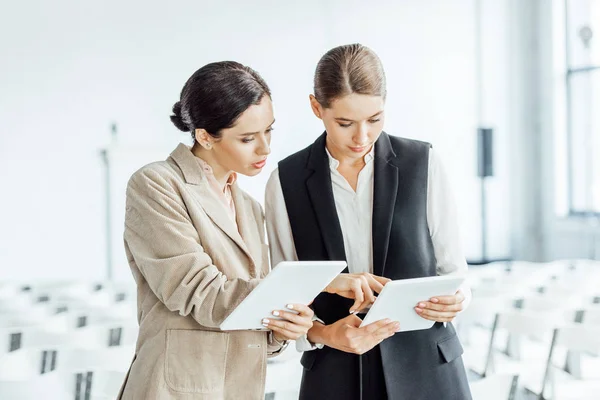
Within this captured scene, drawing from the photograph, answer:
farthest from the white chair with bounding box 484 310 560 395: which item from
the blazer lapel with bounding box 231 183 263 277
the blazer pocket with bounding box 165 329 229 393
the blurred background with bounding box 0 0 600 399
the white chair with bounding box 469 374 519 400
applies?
the blazer pocket with bounding box 165 329 229 393

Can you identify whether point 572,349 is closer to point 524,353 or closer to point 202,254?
point 524,353

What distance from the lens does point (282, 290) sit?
65.4 inches

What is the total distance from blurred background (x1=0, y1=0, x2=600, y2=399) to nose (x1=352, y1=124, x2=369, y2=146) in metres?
3.49

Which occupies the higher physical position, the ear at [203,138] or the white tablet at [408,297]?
the ear at [203,138]

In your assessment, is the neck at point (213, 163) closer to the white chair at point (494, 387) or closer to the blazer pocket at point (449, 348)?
the blazer pocket at point (449, 348)

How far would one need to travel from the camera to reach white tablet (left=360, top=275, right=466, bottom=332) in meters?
1.68

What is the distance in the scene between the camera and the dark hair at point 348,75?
183cm

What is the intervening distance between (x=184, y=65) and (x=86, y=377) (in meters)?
7.57

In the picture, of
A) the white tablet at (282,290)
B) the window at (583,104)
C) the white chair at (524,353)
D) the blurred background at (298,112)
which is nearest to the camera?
the white tablet at (282,290)

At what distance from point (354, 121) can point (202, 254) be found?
0.49 m

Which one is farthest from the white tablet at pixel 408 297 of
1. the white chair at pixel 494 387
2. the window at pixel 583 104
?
the window at pixel 583 104

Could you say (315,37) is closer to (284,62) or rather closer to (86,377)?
(284,62)

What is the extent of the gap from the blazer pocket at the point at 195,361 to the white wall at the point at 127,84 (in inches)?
319

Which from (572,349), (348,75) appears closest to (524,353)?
(572,349)
